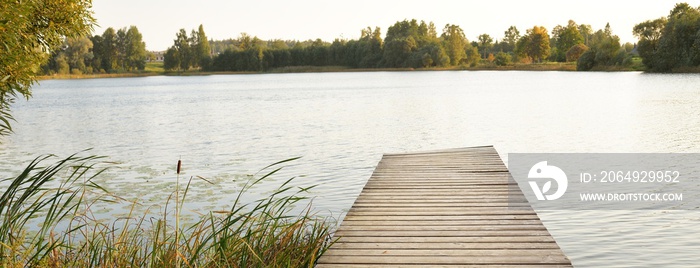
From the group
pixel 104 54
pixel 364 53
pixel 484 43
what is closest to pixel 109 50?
pixel 104 54

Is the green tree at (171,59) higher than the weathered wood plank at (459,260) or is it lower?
lower

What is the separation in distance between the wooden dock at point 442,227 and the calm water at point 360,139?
2.53 ft

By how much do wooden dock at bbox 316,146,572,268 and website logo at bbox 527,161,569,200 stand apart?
→ 831 mm

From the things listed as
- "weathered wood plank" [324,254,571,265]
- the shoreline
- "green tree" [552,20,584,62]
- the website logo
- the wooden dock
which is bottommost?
the shoreline

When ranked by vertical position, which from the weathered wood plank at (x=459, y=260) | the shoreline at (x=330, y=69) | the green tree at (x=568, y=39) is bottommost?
the shoreline at (x=330, y=69)

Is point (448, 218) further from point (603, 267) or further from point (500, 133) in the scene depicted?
point (500, 133)

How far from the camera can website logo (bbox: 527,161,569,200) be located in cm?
831

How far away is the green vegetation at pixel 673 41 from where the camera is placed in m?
52.4

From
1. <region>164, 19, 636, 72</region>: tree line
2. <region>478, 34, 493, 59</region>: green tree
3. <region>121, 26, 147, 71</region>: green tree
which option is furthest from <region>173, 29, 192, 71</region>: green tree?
<region>478, 34, 493, 59</region>: green tree

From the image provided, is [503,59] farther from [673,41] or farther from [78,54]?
[78,54]

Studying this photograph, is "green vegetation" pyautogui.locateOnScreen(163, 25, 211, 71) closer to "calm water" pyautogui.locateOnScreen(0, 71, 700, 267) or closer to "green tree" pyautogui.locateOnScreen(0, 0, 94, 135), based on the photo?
"calm water" pyautogui.locateOnScreen(0, 71, 700, 267)

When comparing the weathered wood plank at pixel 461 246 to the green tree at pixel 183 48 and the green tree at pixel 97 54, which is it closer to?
the green tree at pixel 97 54

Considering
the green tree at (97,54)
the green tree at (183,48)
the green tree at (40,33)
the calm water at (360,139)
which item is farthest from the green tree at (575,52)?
→ the green tree at (40,33)

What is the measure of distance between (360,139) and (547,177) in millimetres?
6570
